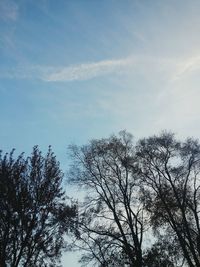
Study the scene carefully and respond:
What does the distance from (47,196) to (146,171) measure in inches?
433

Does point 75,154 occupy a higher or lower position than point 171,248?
higher

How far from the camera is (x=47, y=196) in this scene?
54.1 feet

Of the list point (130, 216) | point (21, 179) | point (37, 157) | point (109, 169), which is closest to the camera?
point (21, 179)

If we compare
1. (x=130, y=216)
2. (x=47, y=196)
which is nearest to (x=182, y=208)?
(x=130, y=216)

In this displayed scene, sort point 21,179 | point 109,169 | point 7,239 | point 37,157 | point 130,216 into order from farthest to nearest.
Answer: point 109,169 < point 130,216 < point 37,157 < point 21,179 < point 7,239

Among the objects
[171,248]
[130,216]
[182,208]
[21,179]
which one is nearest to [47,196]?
[21,179]

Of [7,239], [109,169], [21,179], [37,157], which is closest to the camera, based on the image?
[7,239]

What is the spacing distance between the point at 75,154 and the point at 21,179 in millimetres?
10118

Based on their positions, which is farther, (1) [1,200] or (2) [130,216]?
(2) [130,216]

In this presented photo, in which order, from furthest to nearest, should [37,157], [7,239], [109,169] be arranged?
1. [109,169]
2. [37,157]
3. [7,239]

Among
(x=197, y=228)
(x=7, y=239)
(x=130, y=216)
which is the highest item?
(x=130, y=216)

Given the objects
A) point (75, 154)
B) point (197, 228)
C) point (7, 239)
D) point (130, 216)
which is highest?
point (75, 154)

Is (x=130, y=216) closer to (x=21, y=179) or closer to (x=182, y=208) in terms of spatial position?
(x=182, y=208)

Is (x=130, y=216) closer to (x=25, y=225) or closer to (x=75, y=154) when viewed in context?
(x=75, y=154)
